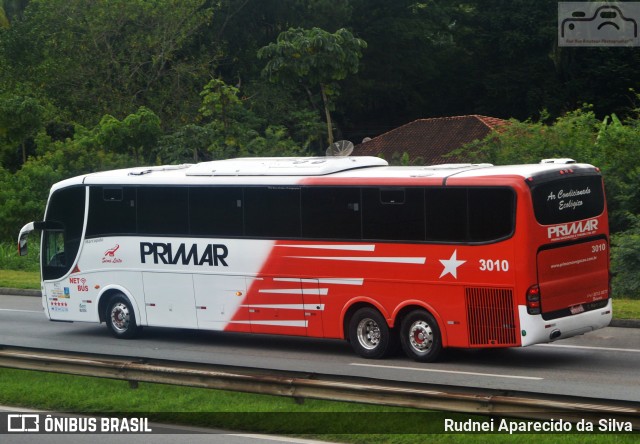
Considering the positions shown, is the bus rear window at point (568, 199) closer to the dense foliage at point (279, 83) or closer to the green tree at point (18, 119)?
the dense foliage at point (279, 83)

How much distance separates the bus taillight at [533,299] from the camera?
15492 millimetres

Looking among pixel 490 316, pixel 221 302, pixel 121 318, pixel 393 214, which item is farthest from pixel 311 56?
pixel 490 316

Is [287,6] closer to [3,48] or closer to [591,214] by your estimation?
[3,48]

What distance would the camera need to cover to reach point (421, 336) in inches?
659

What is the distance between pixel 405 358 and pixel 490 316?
1857 millimetres

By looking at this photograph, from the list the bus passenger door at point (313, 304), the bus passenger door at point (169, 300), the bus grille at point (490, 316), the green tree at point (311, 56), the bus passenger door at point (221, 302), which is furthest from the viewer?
the green tree at point (311, 56)

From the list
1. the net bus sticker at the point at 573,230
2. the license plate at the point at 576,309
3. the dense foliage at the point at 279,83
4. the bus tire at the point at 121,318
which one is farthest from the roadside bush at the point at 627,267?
the bus tire at the point at 121,318

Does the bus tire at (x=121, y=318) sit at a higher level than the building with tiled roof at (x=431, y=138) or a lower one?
lower

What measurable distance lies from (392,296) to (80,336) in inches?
268

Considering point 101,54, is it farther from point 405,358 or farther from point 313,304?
point 405,358

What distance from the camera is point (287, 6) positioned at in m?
61.1

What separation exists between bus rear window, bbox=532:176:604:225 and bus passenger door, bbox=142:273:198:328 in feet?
20.9

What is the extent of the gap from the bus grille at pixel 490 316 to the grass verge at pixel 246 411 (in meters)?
4.16

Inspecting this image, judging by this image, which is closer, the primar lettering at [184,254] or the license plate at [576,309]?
the license plate at [576,309]
